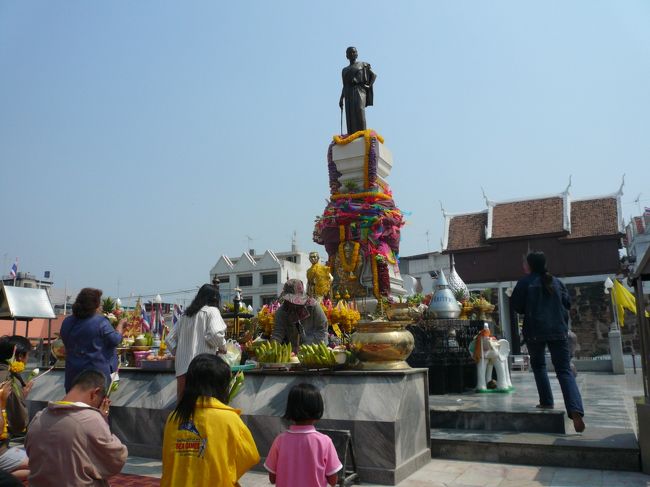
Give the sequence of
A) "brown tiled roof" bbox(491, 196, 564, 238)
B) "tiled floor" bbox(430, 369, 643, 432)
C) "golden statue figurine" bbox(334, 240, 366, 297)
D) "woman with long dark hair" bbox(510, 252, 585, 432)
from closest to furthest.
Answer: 1. "woman with long dark hair" bbox(510, 252, 585, 432)
2. "tiled floor" bbox(430, 369, 643, 432)
3. "golden statue figurine" bbox(334, 240, 366, 297)
4. "brown tiled roof" bbox(491, 196, 564, 238)

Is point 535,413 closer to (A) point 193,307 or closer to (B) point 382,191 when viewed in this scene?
(A) point 193,307

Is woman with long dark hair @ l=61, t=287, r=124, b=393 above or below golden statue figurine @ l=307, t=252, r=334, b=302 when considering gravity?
below

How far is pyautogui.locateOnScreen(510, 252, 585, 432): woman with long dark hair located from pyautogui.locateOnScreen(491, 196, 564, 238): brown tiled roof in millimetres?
26406

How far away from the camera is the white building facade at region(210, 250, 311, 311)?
151ft

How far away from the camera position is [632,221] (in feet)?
148

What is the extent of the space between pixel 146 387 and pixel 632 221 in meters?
48.7

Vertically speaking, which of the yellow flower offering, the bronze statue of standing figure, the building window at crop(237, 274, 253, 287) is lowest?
the yellow flower offering

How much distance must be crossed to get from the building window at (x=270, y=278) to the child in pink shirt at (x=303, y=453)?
143 feet

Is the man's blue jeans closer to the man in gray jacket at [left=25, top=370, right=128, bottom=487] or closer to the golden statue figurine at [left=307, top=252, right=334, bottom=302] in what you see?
the man in gray jacket at [left=25, top=370, right=128, bottom=487]

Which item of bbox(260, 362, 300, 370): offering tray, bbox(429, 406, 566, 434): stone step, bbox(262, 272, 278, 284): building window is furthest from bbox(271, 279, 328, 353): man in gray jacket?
bbox(262, 272, 278, 284): building window

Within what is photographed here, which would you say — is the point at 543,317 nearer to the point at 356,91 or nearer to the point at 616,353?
the point at 616,353


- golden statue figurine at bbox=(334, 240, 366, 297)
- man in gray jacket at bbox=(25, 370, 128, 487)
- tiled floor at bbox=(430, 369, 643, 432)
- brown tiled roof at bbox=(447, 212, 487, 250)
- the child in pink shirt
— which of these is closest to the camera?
man in gray jacket at bbox=(25, 370, 128, 487)

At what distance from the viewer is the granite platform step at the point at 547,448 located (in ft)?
15.6

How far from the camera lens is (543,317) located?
5848 mm
